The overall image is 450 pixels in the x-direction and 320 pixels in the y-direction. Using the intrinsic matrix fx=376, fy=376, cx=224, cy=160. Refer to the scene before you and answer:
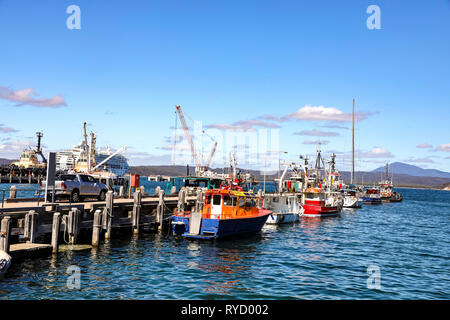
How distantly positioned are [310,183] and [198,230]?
156 feet

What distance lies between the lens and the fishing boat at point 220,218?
27.9 metres

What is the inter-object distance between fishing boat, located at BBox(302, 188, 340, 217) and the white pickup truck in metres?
30.8

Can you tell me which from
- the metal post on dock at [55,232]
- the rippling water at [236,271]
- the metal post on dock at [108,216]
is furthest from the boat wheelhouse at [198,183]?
the metal post on dock at [55,232]

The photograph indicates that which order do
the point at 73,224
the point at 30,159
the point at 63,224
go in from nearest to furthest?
the point at 73,224 < the point at 63,224 < the point at 30,159

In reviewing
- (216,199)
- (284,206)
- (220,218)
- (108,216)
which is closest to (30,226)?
(108,216)

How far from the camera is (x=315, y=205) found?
54.1m

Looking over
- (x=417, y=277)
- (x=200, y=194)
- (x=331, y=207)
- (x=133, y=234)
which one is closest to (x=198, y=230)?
(x=133, y=234)

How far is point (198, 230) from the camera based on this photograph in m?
27.9

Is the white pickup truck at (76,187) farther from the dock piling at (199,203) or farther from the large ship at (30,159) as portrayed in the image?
the large ship at (30,159)

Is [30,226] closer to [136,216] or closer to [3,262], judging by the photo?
[3,262]

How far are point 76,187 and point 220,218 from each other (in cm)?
1214

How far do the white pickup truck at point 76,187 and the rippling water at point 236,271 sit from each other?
6.29 meters

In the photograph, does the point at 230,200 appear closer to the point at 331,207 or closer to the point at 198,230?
the point at 198,230
